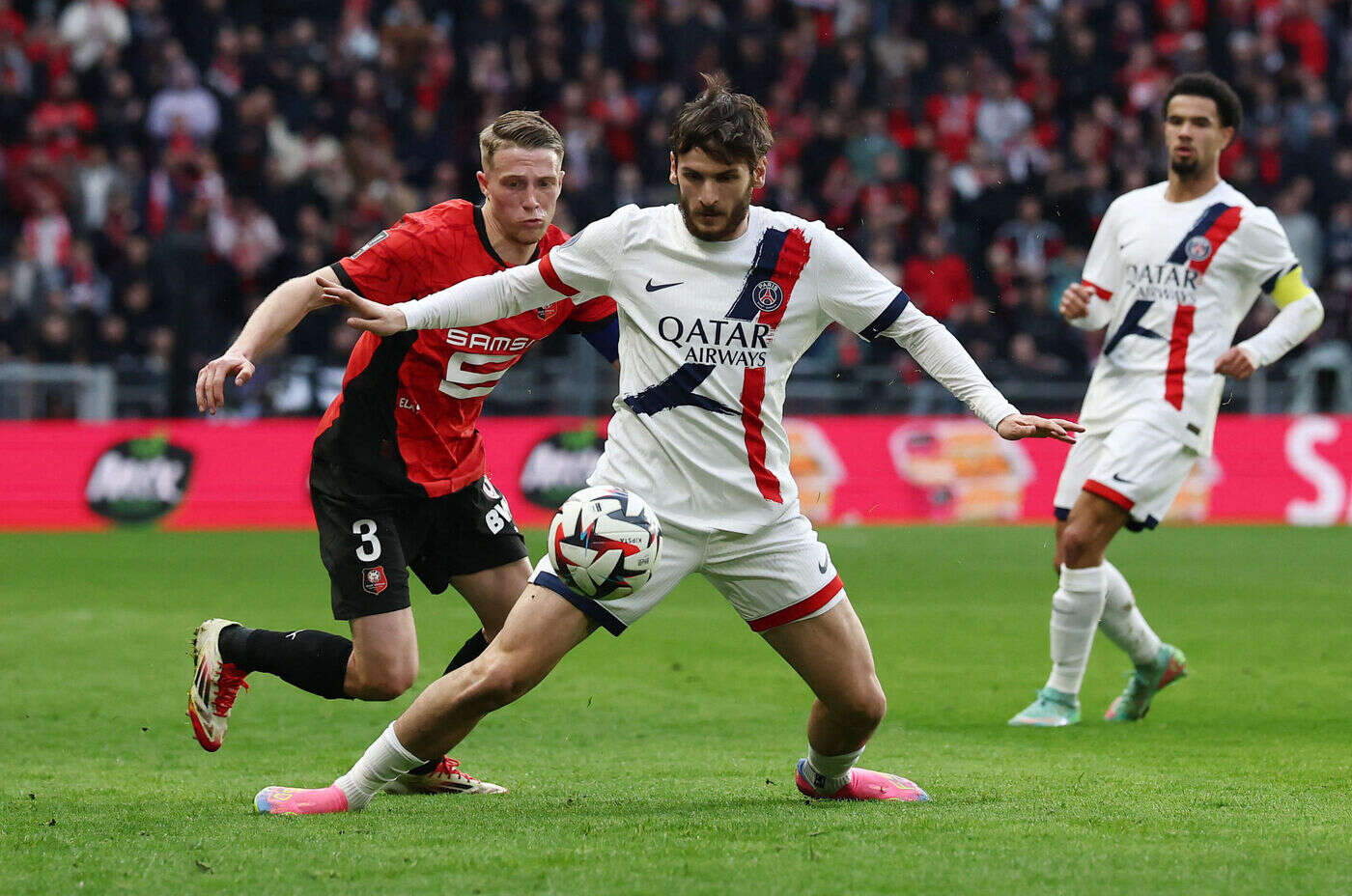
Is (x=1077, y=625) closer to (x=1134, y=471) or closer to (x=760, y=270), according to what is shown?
(x=1134, y=471)

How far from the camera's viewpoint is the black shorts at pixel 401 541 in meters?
5.85

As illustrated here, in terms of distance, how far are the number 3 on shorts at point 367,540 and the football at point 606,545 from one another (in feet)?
3.44

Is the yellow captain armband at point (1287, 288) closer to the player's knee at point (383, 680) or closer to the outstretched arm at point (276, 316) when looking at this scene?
the player's knee at point (383, 680)

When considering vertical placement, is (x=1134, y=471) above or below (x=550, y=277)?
below

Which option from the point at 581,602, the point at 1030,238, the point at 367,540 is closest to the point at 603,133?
the point at 1030,238

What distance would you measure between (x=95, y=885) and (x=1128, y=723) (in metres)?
4.72

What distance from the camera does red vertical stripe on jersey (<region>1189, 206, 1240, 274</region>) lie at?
25.7ft

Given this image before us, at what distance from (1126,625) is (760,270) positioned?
3416 millimetres

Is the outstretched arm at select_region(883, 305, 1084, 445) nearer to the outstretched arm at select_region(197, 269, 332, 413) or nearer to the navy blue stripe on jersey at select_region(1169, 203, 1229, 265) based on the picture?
the outstretched arm at select_region(197, 269, 332, 413)

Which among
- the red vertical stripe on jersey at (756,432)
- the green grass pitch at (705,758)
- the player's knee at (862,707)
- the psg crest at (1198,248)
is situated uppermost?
the psg crest at (1198,248)

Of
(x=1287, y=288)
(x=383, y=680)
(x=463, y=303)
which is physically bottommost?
(x=383, y=680)

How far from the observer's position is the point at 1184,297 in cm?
788

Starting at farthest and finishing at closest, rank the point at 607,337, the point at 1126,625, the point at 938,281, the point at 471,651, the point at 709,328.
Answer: the point at 938,281, the point at 1126,625, the point at 471,651, the point at 607,337, the point at 709,328

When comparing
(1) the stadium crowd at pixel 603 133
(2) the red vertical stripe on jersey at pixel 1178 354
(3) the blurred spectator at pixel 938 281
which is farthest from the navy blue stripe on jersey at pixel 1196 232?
(1) the stadium crowd at pixel 603 133
